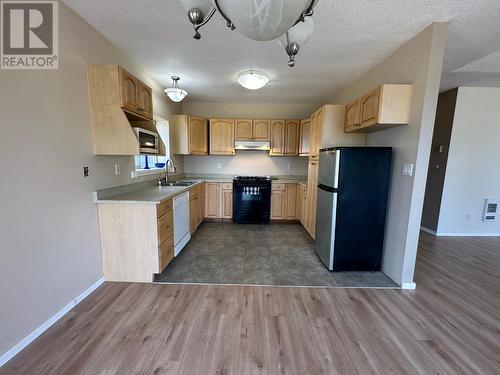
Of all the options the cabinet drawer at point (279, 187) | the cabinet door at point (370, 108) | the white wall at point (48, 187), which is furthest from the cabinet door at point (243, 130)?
the white wall at point (48, 187)

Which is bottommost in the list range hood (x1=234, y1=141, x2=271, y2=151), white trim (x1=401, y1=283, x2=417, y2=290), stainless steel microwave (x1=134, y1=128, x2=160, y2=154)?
white trim (x1=401, y1=283, x2=417, y2=290)

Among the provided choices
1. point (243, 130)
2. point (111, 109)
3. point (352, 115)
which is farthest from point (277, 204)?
point (111, 109)

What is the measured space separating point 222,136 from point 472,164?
4547mm

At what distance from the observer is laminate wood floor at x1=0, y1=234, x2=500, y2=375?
1386 millimetres

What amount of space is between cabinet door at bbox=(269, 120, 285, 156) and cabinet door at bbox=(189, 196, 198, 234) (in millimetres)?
1979

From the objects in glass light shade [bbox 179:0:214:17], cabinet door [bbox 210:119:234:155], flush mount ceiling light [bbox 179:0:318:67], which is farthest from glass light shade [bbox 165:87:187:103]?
flush mount ceiling light [bbox 179:0:318:67]

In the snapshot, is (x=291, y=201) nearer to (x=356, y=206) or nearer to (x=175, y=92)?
(x=356, y=206)

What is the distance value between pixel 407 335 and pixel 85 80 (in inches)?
137

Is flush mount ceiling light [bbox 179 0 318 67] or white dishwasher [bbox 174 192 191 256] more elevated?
flush mount ceiling light [bbox 179 0 318 67]

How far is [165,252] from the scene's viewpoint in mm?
2416

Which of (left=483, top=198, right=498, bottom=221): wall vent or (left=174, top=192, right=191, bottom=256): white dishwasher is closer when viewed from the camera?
(left=174, top=192, right=191, bottom=256): white dishwasher

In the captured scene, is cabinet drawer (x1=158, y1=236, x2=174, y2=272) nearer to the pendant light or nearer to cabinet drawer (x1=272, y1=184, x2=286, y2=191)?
the pendant light

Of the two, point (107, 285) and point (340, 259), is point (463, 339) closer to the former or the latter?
point (340, 259)

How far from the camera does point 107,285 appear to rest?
87.7 inches
